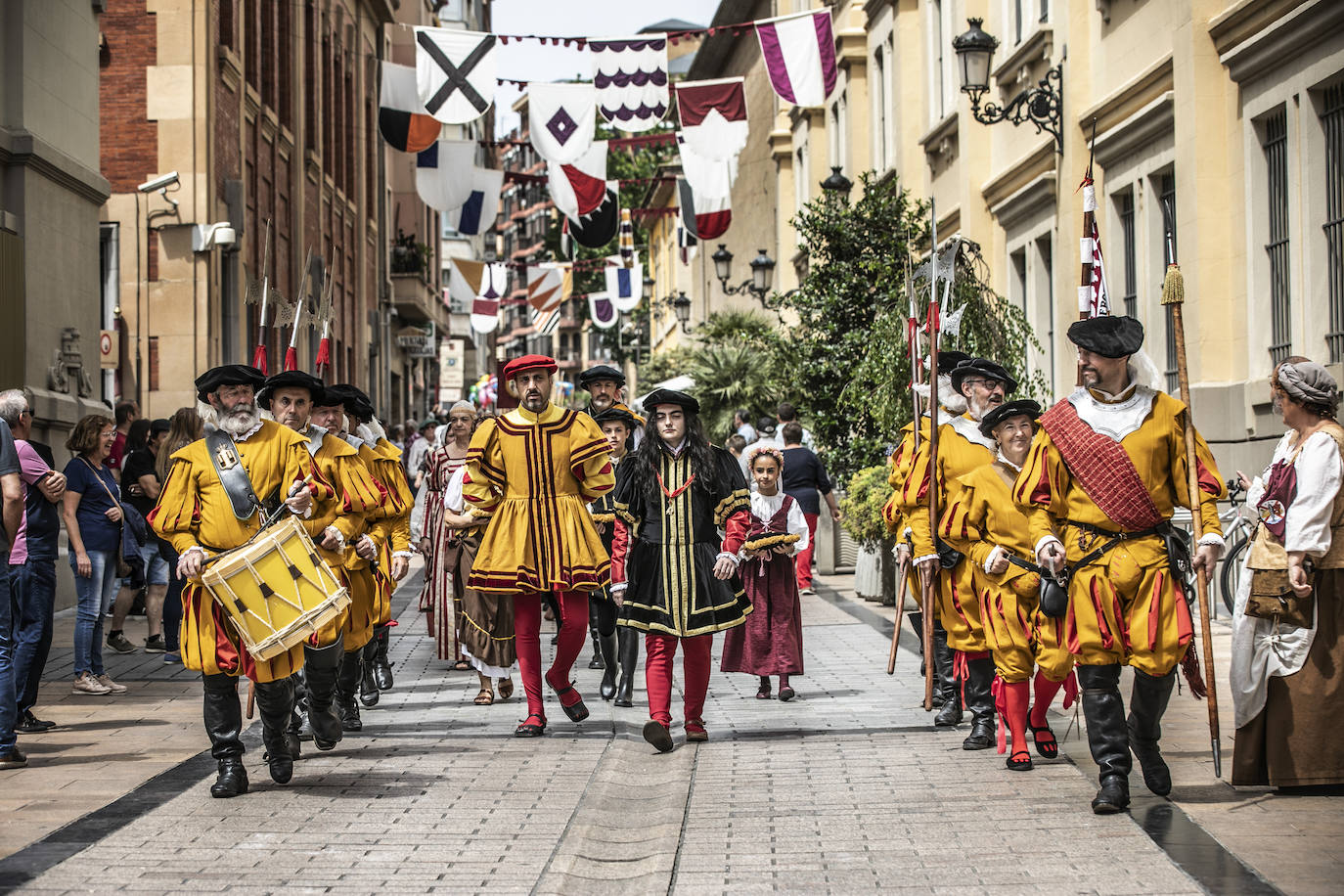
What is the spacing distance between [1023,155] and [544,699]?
11.2 m

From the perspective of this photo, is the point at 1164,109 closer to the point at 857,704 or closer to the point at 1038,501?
the point at 857,704

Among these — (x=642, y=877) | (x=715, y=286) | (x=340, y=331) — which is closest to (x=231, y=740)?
(x=642, y=877)

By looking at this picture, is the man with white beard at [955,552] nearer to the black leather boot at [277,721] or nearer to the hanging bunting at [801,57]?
the black leather boot at [277,721]

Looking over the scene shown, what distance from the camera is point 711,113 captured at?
845 inches

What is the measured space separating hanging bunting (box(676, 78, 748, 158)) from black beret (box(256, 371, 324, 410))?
13.5m

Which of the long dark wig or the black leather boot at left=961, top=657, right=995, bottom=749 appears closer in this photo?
the black leather boot at left=961, top=657, right=995, bottom=749

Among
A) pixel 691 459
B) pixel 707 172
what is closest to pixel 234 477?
pixel 691 459

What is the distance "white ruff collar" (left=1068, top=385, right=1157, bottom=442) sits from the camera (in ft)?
23.0

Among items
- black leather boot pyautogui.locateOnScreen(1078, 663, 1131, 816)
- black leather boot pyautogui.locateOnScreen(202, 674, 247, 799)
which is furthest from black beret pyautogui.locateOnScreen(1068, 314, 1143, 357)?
black leather boot pyautogui.locateOnScreen(202, 674, 247, 799)

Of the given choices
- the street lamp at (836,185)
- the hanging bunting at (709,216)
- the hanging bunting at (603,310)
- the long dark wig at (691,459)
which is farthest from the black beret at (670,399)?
the hanging bunting at (603,310)

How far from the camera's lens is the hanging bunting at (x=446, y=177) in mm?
24120

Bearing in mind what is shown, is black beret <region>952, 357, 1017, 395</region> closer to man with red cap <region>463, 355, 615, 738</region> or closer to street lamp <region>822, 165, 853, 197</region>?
man with red cap <region>463, 355, 615, 738</region>

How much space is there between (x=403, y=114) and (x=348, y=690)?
13627 mm

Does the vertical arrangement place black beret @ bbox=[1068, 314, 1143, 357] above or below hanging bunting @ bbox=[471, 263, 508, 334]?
below
